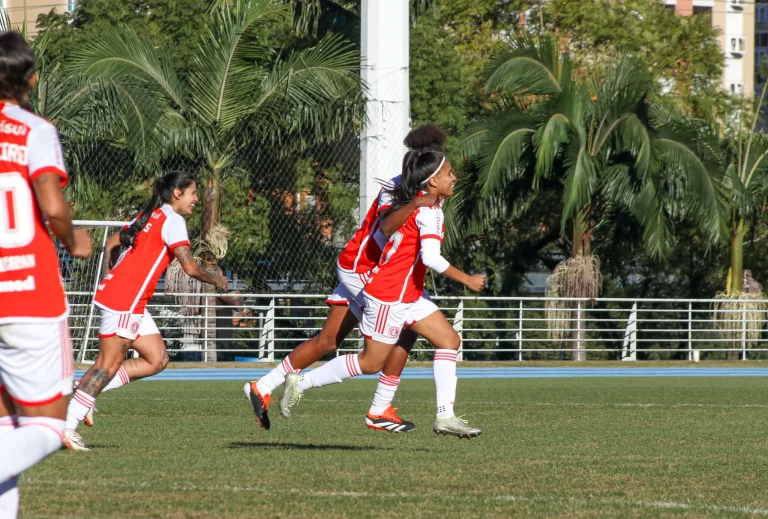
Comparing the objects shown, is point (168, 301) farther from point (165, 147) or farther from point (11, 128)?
point (11, 128)

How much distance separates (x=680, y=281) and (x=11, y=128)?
30317mm

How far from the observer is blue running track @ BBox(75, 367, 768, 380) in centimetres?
2009

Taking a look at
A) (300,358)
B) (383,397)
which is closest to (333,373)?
(300,358)

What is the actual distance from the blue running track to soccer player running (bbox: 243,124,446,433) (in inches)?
410

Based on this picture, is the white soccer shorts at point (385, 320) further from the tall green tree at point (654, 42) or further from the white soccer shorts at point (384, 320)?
the tall green tree at point (654, 42)

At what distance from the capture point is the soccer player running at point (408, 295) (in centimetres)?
804

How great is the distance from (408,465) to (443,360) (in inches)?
55.0

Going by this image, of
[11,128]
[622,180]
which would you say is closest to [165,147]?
[622,180]

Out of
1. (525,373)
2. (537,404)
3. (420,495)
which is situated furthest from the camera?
(525,373)

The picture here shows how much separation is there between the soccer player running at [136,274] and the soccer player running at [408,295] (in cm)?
102

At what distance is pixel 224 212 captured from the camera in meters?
22.2

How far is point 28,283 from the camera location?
4234mm

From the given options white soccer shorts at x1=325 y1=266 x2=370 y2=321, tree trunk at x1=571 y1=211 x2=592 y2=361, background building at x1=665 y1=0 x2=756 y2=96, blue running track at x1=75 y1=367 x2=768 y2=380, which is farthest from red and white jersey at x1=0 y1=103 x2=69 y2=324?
background building at x1=665 y1=0 x2=756 y2=96

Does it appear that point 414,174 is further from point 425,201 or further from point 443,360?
point 443,360
